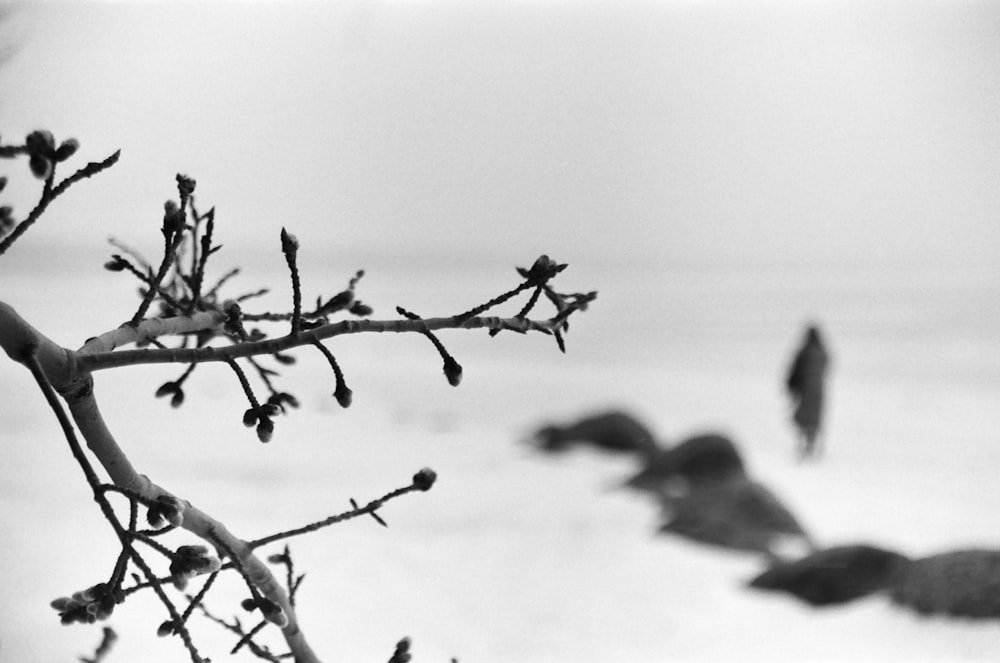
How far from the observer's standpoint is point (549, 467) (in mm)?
1424

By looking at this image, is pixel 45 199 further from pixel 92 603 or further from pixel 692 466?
pixel 692 466

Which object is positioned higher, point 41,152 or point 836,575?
point 41,152

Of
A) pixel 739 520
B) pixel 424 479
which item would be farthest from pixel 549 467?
pixel 424 479

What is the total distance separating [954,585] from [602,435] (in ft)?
2.26

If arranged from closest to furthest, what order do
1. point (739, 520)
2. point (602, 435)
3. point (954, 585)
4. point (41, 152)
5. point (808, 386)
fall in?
point (41, 152)
point (954, 585)
point (739, 520)
point (808, 386)
point (602, 435)

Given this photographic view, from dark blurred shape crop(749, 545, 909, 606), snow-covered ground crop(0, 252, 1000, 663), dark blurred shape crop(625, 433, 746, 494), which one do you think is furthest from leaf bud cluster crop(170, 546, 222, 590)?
dark blurred shape crop(625, 433, 746, 494)

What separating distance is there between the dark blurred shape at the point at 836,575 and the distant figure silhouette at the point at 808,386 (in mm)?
390

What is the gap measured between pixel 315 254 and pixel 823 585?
1.37 m

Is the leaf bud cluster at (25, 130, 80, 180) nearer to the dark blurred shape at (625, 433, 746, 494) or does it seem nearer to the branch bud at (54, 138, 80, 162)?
the branch bud at (54, 138, 80, 162)

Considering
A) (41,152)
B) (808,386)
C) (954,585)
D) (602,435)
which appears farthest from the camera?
(602,435)

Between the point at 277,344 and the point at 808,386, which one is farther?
the point at 808,386

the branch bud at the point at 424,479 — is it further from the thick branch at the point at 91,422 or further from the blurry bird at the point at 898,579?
the blurry bird at the point at 898,579

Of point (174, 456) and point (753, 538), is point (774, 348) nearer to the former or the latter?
point (753, 538)

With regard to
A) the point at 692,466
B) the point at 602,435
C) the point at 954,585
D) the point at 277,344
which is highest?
the point at 602,435
